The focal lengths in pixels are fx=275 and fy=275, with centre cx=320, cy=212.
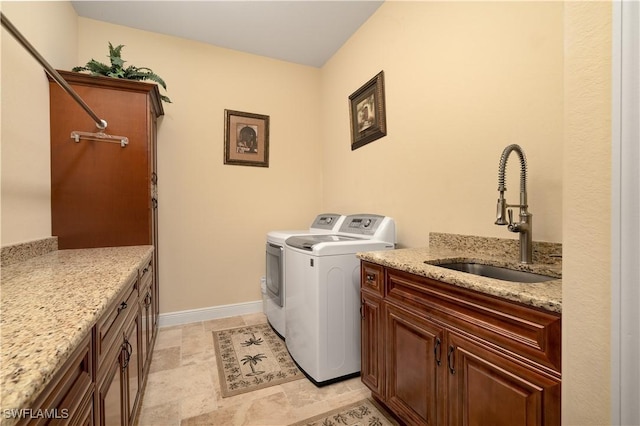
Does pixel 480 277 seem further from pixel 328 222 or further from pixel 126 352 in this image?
pixel 328 222

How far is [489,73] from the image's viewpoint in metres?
1.51

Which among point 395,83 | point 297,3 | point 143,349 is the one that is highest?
point 297,3

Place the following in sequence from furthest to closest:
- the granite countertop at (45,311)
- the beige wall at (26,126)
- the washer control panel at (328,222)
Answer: the washer control panel at (328,222), the beige wall at (26,126), the granite countertop at (45,311)

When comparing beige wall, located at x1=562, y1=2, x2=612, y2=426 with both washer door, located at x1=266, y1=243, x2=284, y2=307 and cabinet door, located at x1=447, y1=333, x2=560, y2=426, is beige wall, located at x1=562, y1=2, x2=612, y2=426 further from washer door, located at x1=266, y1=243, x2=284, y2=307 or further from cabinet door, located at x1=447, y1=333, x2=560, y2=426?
washer door, located at x1=266, y1=243, x2=284, y2=307

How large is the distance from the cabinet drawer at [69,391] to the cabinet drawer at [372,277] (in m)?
1.21

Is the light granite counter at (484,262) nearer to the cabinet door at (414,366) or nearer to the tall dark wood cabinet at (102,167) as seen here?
the cabinet door at (414,366)

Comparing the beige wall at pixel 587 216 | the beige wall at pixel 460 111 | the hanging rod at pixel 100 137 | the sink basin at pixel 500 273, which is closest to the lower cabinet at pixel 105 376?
the hanging rod at pixel 100 137

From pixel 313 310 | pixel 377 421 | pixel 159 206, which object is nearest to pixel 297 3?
pixel 159 206

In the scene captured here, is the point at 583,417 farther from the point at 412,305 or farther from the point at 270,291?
the point at 270,291

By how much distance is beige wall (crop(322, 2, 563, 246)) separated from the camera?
1278 millimetres

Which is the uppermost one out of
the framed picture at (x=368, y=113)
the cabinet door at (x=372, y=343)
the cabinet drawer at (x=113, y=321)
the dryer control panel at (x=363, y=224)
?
the framed picture at (x=368, y=113)

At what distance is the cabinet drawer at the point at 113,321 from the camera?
814mm

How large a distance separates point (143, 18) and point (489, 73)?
285 cm

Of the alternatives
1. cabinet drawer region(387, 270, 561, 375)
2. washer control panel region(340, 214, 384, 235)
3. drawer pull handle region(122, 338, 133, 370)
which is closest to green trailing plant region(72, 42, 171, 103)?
drawer pull handle region(122, 338, 133, 370)
